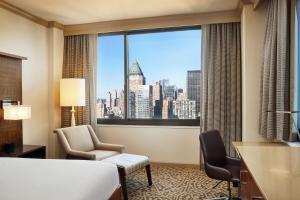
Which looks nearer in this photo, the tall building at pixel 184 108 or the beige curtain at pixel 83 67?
the tall building at pixel 184 108

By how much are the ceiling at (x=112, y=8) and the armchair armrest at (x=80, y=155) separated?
2.13 metres

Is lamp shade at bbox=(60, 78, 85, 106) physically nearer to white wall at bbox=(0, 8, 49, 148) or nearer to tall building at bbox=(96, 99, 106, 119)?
white wall at bbox=(0, 8, 49, 148)

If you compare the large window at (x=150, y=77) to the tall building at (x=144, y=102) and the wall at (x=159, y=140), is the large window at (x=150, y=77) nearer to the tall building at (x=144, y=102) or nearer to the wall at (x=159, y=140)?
the tall building at (x=144, y=102)

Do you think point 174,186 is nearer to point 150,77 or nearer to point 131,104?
point 131,104

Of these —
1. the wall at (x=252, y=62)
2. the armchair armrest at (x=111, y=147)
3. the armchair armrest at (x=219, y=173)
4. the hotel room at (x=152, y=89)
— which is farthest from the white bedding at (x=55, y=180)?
the wall at (x=252, y=62)

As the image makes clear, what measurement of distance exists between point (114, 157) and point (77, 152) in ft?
1.69

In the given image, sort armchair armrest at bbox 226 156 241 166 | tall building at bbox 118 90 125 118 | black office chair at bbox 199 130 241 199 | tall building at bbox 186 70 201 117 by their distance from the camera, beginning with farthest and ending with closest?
tall building at bbox 118 90 125 118, tall building at bbox 186 70 201 117, armchair armrest at bbox 226 156 241 166, black office chair at bbox 199 130 241 199

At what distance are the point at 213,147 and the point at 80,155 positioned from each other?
1787mm

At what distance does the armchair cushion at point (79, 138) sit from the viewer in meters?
A: 4.04

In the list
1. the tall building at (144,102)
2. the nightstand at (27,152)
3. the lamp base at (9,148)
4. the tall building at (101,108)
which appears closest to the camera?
the nightstand at (27,152)

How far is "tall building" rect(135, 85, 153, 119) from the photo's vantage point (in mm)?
4910

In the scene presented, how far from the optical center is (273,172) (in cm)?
168

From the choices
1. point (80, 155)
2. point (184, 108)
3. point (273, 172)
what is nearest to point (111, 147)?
point (80, 155)

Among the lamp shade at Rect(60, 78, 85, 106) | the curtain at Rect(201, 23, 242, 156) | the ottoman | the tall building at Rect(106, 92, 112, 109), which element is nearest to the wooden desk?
the ottoman
